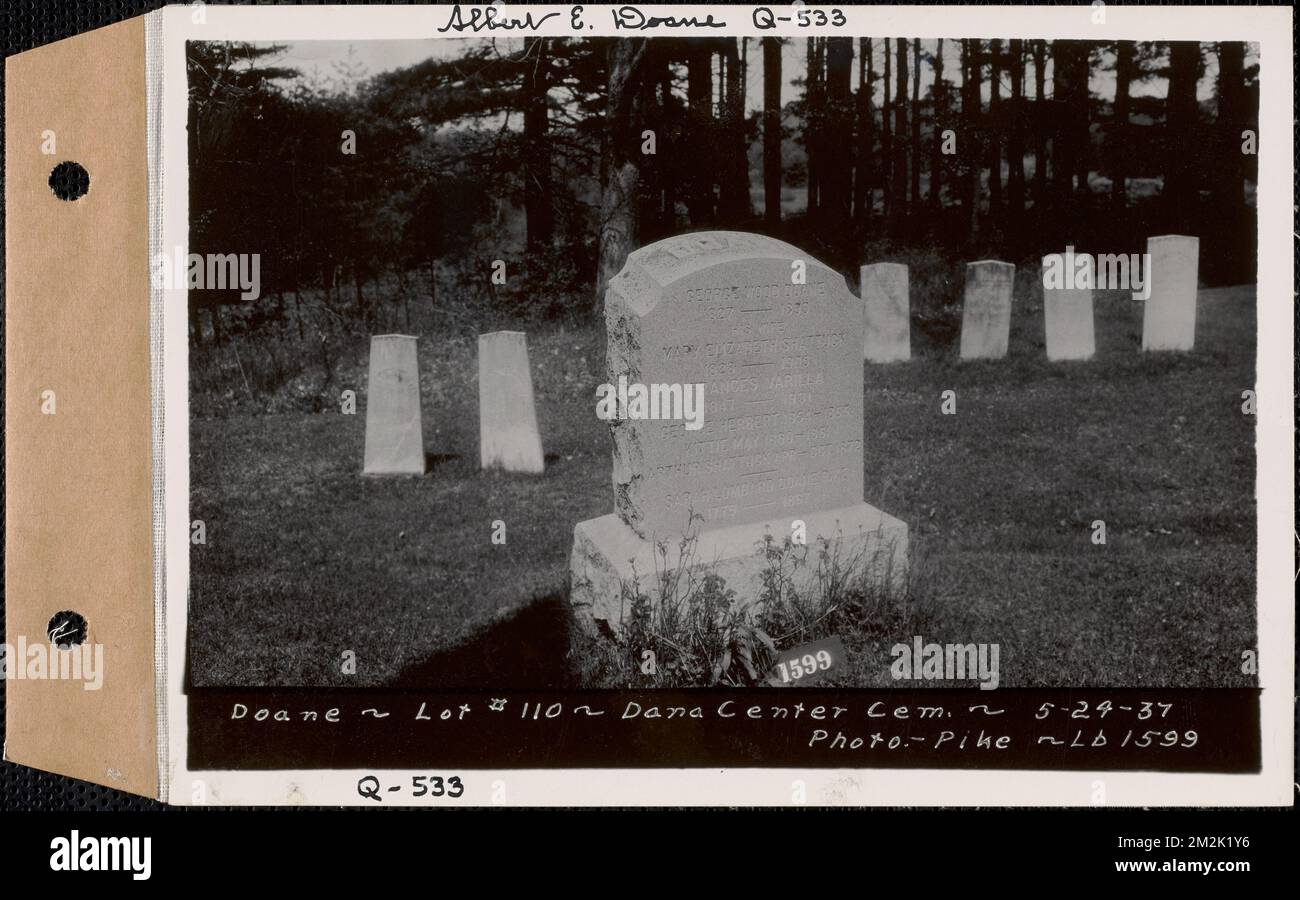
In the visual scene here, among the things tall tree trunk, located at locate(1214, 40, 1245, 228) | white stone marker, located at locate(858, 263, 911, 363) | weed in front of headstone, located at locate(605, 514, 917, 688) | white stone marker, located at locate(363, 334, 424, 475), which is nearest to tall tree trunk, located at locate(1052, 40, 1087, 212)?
tall tree trunk, located at locate(1214, 40, 1245, 228)

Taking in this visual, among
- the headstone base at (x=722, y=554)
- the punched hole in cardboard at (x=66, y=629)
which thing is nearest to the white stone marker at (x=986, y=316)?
the headstone base at (x=722, y=554)

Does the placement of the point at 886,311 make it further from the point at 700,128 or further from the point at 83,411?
the point at 83,411

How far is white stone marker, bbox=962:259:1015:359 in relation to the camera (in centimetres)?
601

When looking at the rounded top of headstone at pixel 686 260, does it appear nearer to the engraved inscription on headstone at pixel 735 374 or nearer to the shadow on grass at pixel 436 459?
the engraved inscription on headstone at pixel 735 374

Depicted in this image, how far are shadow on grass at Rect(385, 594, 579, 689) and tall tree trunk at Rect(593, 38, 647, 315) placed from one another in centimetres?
201

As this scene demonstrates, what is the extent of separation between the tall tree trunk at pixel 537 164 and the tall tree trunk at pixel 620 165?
0.30 metres

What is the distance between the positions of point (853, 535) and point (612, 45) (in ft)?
7.15

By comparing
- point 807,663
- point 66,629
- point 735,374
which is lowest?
point 807,663

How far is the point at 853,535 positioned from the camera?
4508mm

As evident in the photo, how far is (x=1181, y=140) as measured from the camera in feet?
15.0

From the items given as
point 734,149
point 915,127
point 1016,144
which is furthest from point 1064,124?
point 734,149

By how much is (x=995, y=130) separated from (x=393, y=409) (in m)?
3.13

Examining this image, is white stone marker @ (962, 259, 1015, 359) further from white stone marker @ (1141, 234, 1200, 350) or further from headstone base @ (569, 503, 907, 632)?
headstone base @ (569, 503, 907, 632)

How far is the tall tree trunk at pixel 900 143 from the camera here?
448cm
